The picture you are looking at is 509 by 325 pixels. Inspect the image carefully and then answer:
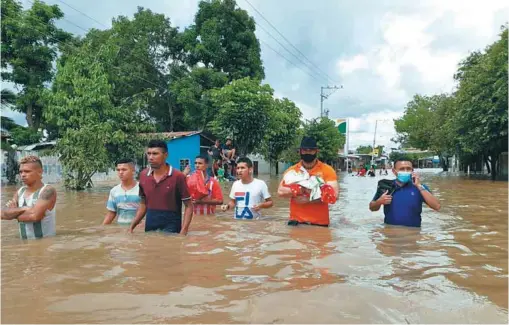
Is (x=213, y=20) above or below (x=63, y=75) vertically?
above

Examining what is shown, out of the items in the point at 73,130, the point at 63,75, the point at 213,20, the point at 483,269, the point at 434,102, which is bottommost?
the point at 483,269

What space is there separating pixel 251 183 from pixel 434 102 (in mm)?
50337

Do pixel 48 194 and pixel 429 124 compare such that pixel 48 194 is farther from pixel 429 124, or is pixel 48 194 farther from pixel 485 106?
pixel 429 124

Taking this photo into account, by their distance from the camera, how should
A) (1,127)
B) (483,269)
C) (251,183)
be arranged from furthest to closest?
(1,127) → (251,183) → (483,269)

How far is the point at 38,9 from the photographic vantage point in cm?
2792

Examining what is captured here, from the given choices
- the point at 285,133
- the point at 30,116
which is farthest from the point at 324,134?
the point at 30,116

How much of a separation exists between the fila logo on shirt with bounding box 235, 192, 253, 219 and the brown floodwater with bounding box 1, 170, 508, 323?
32 centimetres

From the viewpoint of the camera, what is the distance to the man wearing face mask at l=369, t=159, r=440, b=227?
657 centimetres

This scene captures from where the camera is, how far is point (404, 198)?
6.76 metres

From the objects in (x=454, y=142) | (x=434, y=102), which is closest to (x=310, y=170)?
(x=454, y=142)

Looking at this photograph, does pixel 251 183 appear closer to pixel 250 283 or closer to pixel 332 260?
pixel 332 260

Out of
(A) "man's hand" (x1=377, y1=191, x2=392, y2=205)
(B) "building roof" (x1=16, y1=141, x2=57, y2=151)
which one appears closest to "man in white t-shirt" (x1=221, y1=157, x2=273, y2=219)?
(A) "man's hand" (x1=377, y1=191, x2=392, y2=205)

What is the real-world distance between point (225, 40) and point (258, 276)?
33843 millimetres

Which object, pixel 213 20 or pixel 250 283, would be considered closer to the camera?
pixel 250 283
